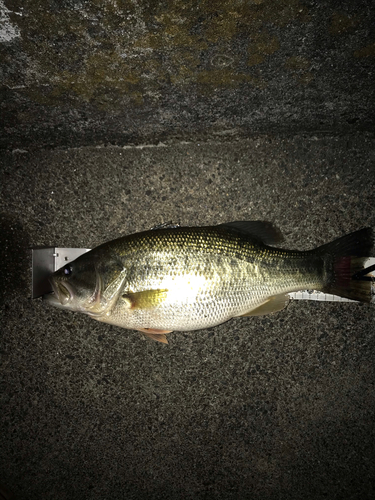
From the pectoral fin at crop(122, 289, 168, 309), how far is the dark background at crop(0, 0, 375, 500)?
581 mm

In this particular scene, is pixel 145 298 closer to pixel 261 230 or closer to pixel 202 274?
pixel 202 274

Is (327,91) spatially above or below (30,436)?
above

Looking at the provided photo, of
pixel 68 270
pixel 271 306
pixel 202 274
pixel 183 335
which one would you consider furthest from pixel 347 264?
pixel 68 270

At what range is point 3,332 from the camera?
2484 millimetres

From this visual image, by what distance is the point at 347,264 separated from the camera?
6.66 ft

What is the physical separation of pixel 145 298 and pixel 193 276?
332 mm

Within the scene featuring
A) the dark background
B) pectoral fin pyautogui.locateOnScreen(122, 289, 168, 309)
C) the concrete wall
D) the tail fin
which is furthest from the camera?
the dark background

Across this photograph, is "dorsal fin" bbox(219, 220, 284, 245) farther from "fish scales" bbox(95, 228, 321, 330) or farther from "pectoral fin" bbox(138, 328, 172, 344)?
"pectoral fin" bbox(138, 328, 172, 344)

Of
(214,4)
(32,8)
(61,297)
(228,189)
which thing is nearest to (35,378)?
(61,297)

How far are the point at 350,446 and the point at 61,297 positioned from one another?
2.47 metres

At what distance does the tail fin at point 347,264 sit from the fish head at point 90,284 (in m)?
1.35

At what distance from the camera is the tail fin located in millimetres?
2010

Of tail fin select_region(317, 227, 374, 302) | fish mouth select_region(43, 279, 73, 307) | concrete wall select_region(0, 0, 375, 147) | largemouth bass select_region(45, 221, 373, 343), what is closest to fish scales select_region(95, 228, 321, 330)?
largemouth bass select_region(45, 221, 373, 343)

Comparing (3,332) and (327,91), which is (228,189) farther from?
(3,332)
